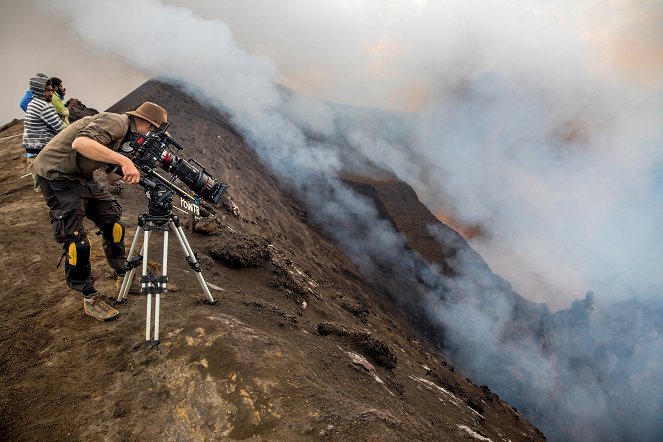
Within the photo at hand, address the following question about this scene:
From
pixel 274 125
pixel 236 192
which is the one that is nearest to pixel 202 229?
pixel 236 192

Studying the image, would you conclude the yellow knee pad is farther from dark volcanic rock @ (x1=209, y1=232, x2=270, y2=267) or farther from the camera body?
dark volcanic rock @ (x1=209, y1=232, x2=270, y2=267)

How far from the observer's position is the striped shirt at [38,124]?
20.2 feet

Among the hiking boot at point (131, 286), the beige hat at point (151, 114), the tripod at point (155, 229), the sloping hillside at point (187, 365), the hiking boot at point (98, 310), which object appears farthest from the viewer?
the hiking boot at point (131, 286)

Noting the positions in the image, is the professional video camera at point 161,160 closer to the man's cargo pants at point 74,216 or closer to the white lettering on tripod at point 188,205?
the white lettering on tripod at point 188,205

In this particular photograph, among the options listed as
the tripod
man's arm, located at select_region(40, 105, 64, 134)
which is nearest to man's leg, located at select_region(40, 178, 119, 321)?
the tripod

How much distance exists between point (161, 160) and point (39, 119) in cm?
435

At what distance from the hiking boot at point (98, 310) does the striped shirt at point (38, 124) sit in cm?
389

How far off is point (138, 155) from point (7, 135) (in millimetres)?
16403

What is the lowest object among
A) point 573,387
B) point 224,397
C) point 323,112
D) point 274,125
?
point 224,397

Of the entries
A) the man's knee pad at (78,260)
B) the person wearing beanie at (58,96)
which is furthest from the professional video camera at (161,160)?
the person wearing beanie at (58,96)

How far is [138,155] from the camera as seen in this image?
141 inches

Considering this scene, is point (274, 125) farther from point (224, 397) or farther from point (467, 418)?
point (224, 397)

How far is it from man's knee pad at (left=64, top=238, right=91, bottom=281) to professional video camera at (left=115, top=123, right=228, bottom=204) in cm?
112

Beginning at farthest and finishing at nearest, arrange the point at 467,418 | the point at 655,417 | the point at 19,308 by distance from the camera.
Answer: the point at 655,417 → the point at 467,418 → the point at 19,308
